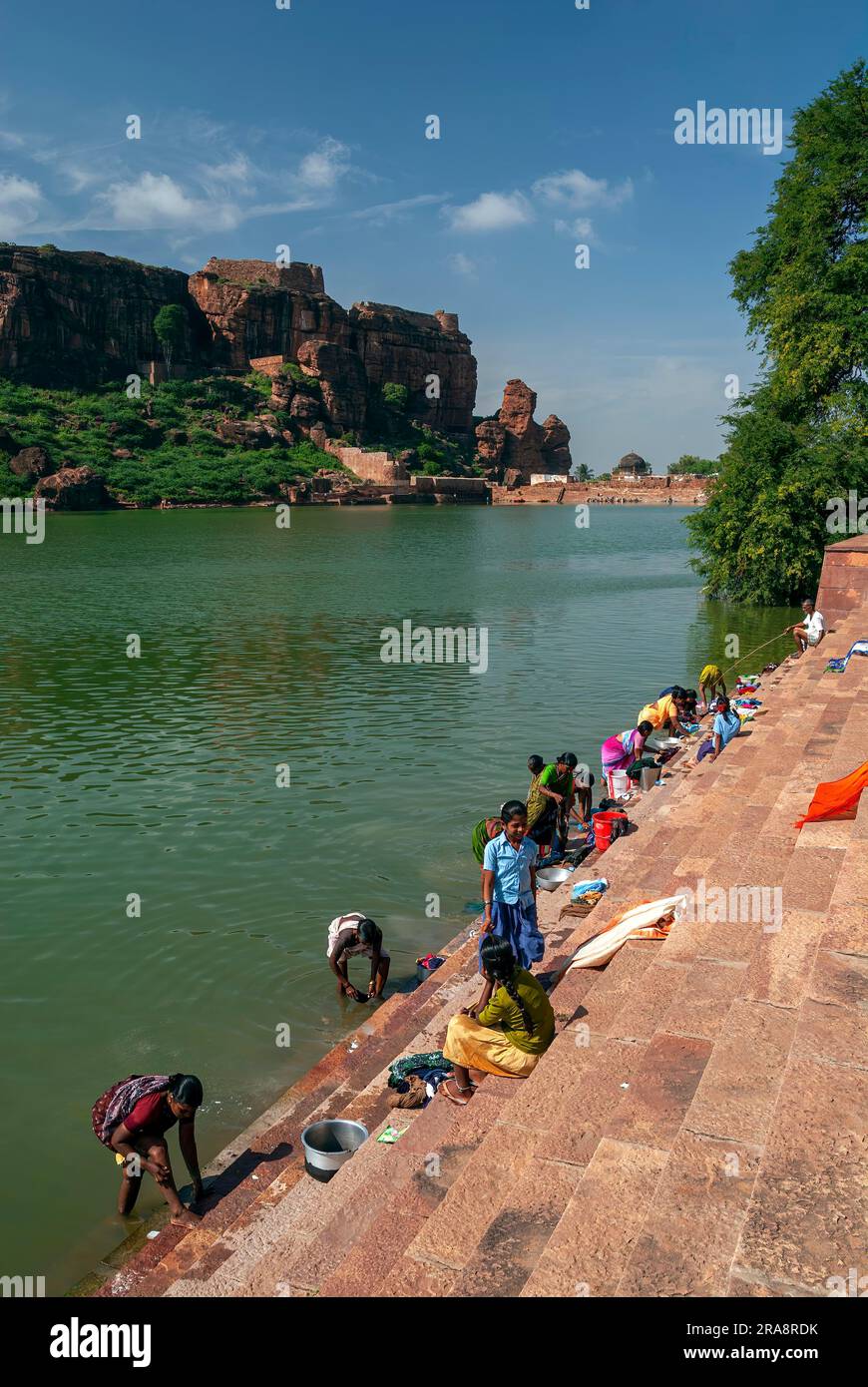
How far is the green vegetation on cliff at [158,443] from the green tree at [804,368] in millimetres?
60235

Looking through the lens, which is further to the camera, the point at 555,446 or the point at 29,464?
the point at 555,446

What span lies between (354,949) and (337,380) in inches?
4302

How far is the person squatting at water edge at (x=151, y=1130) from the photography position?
5.12m

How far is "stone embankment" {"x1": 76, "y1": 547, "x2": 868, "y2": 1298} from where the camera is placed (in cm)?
321

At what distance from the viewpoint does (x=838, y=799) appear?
→ 22.8ft

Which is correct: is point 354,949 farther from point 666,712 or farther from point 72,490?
point 72,490

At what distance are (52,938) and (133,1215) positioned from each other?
358 cm

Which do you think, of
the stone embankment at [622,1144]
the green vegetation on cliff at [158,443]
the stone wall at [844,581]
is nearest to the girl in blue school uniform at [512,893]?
the stone embankment at [622,1144]

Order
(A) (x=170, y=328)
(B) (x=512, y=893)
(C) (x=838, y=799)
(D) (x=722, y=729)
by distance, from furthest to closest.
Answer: (A) (x=170, y=328)
(D) (x=722, y=729)
(C) (x=838, y=799)
(B) (x=512, y=893)

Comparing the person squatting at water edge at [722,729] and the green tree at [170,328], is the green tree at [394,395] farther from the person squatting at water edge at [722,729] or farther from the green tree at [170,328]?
the person squatting at water edge at [722,729]

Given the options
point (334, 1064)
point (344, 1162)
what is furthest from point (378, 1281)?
point (334, 1064)

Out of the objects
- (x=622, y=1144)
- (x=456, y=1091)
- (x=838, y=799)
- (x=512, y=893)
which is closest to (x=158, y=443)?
(x=512, y=893)

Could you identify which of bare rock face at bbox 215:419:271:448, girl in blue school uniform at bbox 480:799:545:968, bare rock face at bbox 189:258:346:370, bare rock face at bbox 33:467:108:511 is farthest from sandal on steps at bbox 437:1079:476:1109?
bare rock face at bbox 189:258:346:370
